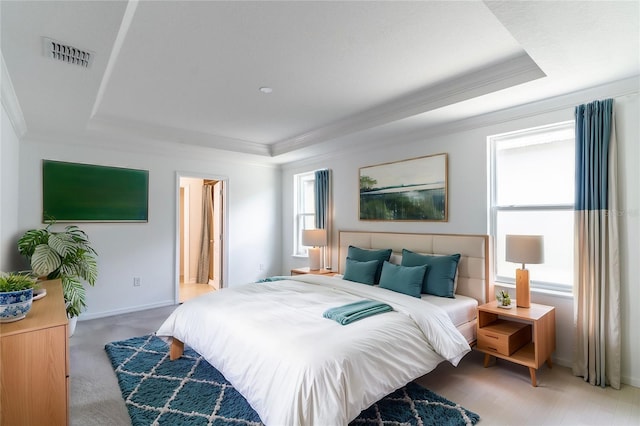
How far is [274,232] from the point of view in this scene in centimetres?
630

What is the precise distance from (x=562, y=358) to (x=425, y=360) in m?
1.63

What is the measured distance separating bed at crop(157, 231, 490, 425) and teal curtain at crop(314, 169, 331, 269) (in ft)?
5.49

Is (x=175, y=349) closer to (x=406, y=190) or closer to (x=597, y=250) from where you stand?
(x=406, y=190)

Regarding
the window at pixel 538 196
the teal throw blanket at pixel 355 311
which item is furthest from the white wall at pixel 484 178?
the teal throw blanket at pixel 355 311

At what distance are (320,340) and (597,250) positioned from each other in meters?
2.47

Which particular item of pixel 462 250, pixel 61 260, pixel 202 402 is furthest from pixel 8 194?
pixel 462 250

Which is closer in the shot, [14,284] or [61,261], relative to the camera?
[14,284]

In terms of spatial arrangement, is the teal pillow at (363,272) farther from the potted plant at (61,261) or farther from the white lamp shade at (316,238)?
the potted plant at (61,261)

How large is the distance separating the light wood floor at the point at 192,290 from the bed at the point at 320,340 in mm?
2753

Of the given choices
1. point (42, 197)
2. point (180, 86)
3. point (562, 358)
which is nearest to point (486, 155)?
point (562, 358)

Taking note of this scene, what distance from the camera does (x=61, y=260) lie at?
3.64 m

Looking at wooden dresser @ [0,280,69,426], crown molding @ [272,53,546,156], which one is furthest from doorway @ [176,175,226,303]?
wooden dresser @ [0,280,69,426]

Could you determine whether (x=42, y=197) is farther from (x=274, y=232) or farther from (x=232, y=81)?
(x=274, y=232)

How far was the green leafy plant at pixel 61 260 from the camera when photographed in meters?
3.39
